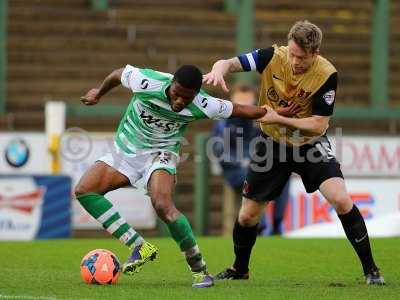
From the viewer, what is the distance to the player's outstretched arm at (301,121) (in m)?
9.08

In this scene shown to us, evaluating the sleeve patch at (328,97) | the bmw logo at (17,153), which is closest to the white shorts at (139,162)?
the sleeve patch at (328,97)

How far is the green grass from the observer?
8727mm

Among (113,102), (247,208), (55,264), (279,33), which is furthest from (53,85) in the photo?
(247,208)

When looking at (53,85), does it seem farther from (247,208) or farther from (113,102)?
(247,208)

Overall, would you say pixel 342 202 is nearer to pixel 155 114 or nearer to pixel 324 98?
Result: pixel 324 98

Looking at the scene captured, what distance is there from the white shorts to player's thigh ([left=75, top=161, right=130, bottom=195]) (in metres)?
0.04

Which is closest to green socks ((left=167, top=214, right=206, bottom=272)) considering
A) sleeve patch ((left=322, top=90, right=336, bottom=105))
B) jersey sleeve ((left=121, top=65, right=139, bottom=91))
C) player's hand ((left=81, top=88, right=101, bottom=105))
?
jersey sleeve ((left=121, top=65, right=139, bottom=91))

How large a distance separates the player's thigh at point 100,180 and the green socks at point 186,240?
0.66 metres

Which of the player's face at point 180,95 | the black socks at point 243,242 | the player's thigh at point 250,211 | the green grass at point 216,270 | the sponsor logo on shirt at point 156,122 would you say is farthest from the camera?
the black socks at point 243,242

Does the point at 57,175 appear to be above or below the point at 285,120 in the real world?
below

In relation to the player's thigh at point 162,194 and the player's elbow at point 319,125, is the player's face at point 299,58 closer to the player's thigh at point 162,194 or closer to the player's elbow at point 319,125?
the player's elbow at point 319,125

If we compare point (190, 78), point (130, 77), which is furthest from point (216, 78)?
point (130, 77)

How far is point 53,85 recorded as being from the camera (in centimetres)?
2272

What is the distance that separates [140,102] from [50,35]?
14434mm
